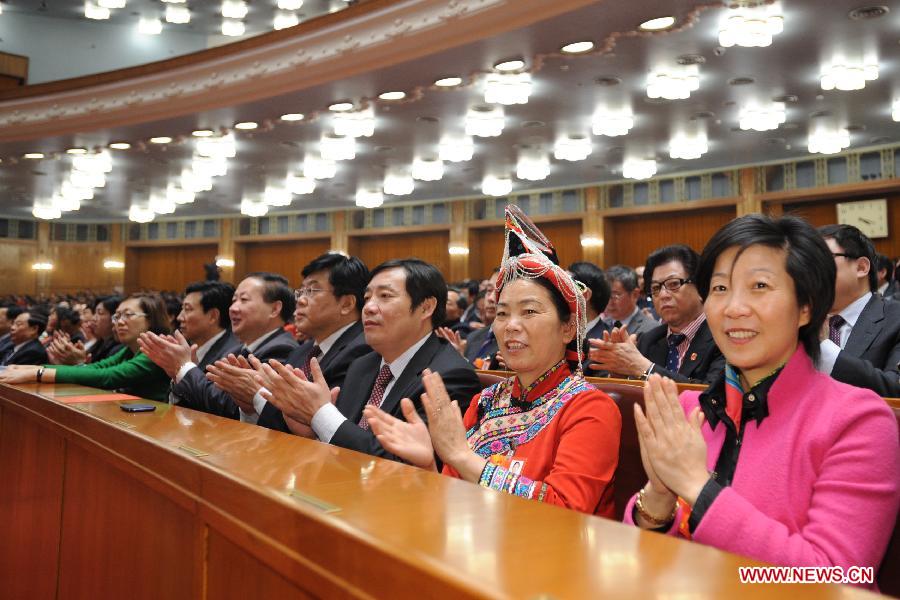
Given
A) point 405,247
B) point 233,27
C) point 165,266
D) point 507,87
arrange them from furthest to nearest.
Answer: point 165,266, point 405,247, point 233,27, point 507,87

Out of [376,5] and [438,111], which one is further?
[438,111]

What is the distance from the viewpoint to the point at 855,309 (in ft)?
10.1

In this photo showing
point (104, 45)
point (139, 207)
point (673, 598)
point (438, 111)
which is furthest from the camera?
point (139, 207)

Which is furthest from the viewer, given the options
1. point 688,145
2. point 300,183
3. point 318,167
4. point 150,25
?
point 150,25

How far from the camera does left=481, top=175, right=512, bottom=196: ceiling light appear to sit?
1167 cm

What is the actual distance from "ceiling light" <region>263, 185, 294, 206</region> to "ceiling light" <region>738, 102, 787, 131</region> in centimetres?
784

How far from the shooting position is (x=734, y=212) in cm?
1145

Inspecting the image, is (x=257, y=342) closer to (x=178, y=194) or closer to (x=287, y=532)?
(x=287, y=532)

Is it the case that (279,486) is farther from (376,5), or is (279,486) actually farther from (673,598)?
(376,5)

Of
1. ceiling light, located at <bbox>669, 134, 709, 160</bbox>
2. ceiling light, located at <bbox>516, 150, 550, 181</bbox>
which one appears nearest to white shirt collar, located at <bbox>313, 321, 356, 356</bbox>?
ceiling light, located at <bbox>669, 134, 709, 160</bbox>

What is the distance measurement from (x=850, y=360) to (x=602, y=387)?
0.70m

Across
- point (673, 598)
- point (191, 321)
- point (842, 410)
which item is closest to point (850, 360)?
point (842, 410)

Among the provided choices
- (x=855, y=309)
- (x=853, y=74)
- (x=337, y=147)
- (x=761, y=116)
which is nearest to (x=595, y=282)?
(x=855, y=309)

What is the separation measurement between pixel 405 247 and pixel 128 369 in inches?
446
